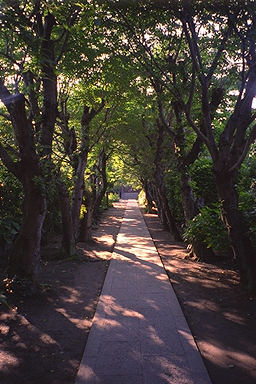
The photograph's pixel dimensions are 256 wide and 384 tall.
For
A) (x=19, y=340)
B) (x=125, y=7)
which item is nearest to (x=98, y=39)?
(x=125, y=7)

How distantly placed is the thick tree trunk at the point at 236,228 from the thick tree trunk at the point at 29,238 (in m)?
4.05

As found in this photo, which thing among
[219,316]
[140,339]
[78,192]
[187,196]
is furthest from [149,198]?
[140,339]

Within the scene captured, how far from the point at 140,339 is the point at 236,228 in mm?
3382

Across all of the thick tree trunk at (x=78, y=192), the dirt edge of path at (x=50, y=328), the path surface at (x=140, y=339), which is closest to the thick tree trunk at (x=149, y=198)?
the thick tree trunk at (x=78, y=192)

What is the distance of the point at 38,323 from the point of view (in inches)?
222

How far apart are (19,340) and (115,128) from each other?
13.9 meters

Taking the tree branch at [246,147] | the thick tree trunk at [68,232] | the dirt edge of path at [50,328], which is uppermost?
the tree branch at [246,147]

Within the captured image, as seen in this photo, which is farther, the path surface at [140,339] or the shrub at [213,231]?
the shrub at [213,231]

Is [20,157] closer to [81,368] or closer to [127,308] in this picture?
[127,308]

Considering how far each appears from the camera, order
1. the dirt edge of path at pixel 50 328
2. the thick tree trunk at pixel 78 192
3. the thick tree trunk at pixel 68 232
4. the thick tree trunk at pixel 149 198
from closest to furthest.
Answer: the dirt edge of path at pixel 50 328 < the thick tree trunk at pixel 68 232 < the thick tree trunk at pixel 78 192 < the thick tree trunk at pixel 149 198

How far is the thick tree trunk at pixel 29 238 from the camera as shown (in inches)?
274

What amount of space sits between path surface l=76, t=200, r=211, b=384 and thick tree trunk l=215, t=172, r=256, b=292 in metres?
1.79

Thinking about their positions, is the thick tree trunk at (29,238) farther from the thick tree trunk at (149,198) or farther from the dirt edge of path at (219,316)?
the thick tree trunk at (149,198)

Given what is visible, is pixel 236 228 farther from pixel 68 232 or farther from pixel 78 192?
pixel 78 192
